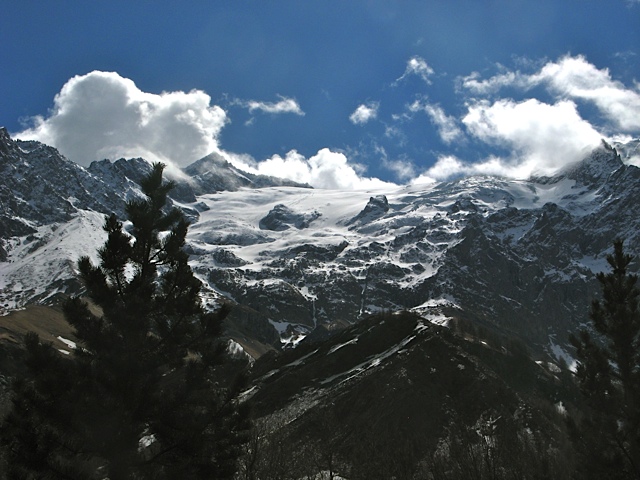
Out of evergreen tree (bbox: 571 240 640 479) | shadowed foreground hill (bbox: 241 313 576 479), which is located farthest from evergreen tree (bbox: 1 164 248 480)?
evergreen tree (bbox: 571 240 640 479)

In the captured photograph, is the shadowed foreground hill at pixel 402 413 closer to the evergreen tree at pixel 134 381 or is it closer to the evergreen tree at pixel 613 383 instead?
the evergreen tree at pixel 613 383

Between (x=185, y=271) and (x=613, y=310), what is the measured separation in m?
23.0

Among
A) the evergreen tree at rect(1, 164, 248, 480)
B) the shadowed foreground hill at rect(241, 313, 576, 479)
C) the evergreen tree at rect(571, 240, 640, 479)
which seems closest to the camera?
the evergreen tree at rect(1, 164, 248, 480)

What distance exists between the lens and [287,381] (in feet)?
294

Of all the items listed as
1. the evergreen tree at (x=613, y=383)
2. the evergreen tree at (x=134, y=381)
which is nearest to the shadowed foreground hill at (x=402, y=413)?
the evergreen tree at (x=613, y=383)

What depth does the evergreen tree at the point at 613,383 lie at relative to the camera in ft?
107

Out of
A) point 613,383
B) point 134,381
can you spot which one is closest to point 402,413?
point 613,383

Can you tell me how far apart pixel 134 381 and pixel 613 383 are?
27233mm

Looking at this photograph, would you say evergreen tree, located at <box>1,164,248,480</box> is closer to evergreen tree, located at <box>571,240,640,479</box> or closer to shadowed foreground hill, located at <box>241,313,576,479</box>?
shadowed foreground hill, located at <box>241,313,576,479</box>

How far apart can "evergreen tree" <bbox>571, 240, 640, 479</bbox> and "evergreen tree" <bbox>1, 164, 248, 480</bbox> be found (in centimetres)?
1938

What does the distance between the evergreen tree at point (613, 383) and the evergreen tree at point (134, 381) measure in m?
19.4

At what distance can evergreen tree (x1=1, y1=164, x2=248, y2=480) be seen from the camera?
2130cm

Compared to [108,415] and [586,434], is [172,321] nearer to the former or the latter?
[108,415]

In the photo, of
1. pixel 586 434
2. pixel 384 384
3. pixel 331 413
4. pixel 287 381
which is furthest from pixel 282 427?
pixel 586 434
